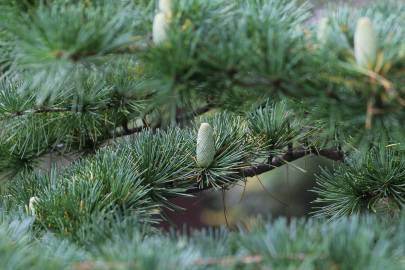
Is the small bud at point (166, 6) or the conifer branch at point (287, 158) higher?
the small bud at point (166, 6)

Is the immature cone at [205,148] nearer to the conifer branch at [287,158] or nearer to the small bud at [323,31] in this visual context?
the conifer branch at [287,158]

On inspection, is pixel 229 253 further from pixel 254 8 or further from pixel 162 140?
pixel 162 140

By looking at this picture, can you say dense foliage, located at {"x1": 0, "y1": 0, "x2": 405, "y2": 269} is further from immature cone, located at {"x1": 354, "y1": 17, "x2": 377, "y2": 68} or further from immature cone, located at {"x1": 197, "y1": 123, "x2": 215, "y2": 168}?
immature cone, located at {"x1": 197, "y1": 123, "x2": 215, "y2": 168}

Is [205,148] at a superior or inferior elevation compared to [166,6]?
inferior

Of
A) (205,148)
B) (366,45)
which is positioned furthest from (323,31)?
(205,148)

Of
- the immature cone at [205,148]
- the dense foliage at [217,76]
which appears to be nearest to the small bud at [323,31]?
the dense foliage at [217,76]

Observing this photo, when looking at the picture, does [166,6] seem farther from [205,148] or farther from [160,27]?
[205,148]
